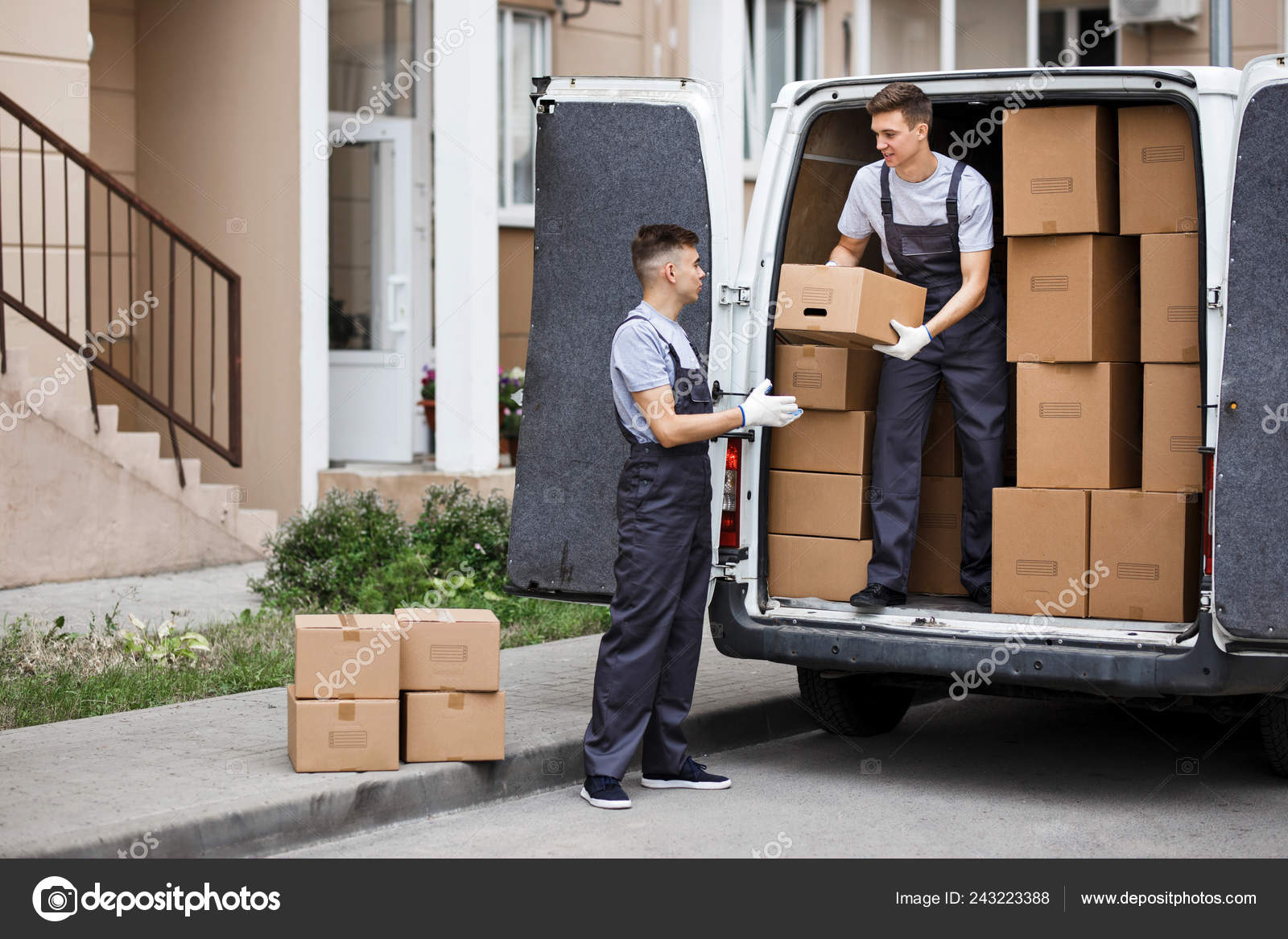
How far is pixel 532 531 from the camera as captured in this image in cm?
626

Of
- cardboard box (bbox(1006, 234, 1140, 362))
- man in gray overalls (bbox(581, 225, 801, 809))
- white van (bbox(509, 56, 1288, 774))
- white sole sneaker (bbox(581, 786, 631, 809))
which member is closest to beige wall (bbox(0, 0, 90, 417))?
white van (bbox(509, 56, 1288, 774))

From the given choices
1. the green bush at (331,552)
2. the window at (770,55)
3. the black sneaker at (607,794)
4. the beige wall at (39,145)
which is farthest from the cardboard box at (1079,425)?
the window at (770,55)

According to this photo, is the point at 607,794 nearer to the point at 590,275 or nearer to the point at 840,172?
the point at 590,275

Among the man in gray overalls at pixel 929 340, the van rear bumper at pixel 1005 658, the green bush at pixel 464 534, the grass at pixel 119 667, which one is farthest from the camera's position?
the green bush at pixel 464 534

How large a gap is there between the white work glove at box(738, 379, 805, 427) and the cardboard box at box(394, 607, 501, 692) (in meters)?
1.08

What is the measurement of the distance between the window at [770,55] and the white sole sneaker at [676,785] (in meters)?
9.30

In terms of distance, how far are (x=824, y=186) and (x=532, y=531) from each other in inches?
71.5

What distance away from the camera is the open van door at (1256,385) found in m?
4.89

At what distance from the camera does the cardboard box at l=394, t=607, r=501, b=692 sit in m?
5.35

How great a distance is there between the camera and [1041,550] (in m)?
5.77

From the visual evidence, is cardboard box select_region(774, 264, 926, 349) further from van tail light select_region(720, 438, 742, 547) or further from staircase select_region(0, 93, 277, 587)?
staircase select_region(0, 93, 277, 587)

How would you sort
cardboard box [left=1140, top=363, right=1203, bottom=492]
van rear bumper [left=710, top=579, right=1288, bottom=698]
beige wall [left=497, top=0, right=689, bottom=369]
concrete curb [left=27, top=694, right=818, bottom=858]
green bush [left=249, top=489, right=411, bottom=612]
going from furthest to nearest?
beige wall [left=497, top=0, right=689, bottom=369] → green bush [left=249, top=489, right=411, bottom=612] → cardboard box [left=1140, top=363, right=1203, bottom=492] → van rear bumper [left=710, top=579, right=1288, bottom=698] → concrete curb [left=27, top=694, right=818, bottom=858]

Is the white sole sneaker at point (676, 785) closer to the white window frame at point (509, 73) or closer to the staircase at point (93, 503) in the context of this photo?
the staircase at point (93, 503)

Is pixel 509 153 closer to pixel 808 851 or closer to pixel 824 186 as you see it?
pixel 824 186
